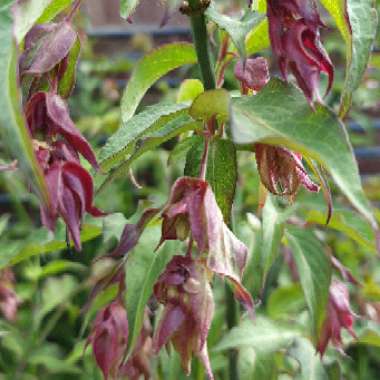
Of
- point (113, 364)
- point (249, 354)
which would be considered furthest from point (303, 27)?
point (249, 354)

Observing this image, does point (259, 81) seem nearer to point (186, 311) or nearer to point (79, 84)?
point (186, 311)

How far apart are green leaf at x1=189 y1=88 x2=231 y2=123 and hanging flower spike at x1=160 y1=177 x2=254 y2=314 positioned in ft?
0.18

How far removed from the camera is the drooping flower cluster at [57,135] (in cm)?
Answer: 52

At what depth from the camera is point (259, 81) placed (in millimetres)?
677

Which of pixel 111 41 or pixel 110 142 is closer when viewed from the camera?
pixel 110 142

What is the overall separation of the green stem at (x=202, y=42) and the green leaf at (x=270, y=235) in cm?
21

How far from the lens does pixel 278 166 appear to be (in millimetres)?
616

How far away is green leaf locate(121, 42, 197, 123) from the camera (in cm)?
77

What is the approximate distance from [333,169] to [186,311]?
150 mm

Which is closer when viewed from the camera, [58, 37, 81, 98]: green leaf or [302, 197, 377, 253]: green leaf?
[58, 37, 81, 98]: green leaf

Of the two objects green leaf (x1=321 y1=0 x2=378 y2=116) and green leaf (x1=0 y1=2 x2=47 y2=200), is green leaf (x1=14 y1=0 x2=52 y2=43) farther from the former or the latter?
green leaf (x1=321 y1=0 x2=378 y2=116)

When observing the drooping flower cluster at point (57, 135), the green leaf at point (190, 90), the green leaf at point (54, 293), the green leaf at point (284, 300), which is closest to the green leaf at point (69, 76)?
the drooping flower cluster at point (57, 135)

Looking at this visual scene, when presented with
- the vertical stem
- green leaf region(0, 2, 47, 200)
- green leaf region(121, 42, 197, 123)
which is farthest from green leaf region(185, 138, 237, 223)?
green leaf region(0, 2, 47, 200)

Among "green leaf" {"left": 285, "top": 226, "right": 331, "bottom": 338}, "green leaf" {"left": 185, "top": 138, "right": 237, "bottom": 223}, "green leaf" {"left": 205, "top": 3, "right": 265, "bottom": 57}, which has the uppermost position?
"green leaf" {"left": 205, "top": 3, "right": 265, "bottom": 57}
